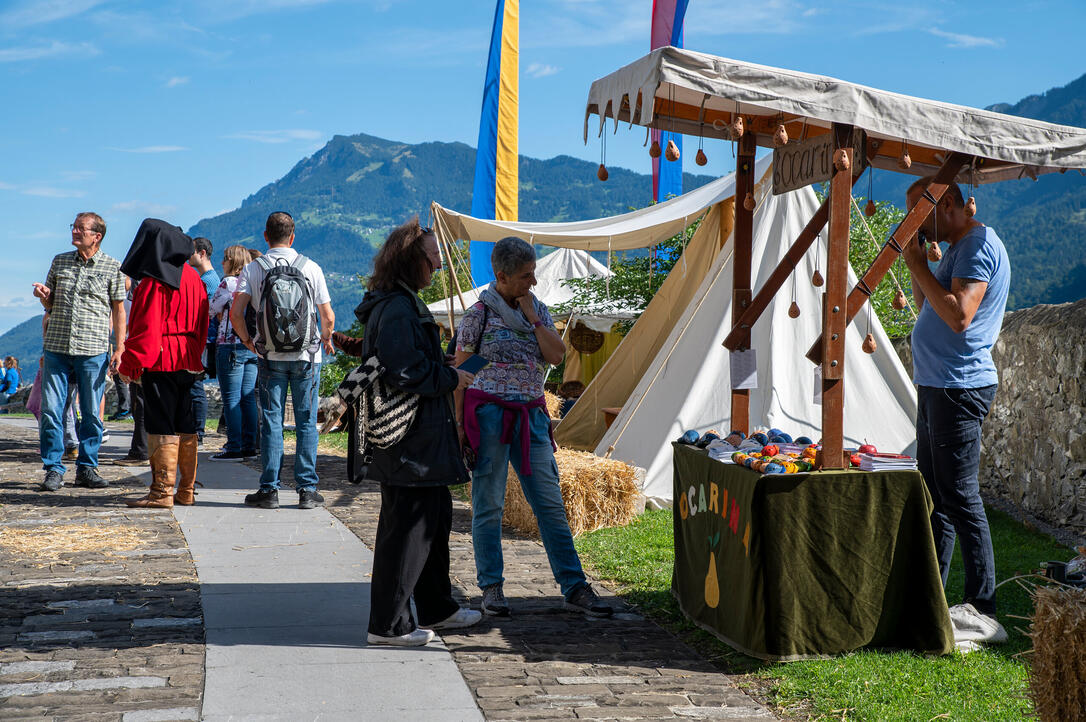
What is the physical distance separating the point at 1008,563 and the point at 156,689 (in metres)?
4.63

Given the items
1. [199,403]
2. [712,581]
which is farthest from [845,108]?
[199,403]

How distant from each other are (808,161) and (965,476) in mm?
1540

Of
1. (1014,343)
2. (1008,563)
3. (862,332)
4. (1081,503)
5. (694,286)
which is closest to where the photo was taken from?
(1008,563)

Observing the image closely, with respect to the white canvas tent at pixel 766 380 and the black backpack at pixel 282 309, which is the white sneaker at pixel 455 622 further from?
the white canvas tent at pixel 766 380

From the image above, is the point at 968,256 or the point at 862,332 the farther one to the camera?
the point at 862,332

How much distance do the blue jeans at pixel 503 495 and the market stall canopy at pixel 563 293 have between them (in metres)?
7.14

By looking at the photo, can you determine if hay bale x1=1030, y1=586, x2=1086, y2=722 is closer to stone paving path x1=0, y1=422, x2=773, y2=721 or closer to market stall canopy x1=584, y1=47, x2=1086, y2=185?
stone paving path x1=0, y1=422, x2=773, y2=721

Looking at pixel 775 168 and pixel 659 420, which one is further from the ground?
pixel 775 168

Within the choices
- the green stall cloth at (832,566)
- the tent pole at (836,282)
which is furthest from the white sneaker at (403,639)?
the tent pole at (836,282)

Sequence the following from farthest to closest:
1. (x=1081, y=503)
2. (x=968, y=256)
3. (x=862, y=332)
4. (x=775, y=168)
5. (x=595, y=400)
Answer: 1. (x=595, y=400)
2. (x=862, y=332)
3. (x=1081, y=503)
4. (x=775, y=168)
5. (x=968, y=256)

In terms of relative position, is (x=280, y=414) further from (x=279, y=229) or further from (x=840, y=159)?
(x=840, y=159)

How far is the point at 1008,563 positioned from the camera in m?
5.66

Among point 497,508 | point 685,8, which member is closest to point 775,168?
point 497,508

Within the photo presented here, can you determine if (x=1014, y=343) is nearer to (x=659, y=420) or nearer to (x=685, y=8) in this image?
(x=659, y=420)
